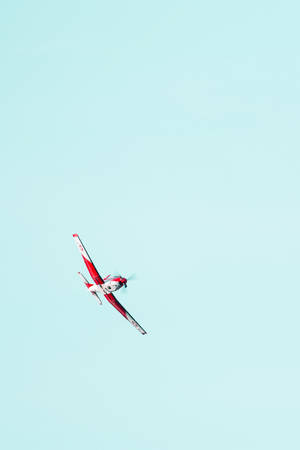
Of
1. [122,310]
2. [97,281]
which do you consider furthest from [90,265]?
[122,310]

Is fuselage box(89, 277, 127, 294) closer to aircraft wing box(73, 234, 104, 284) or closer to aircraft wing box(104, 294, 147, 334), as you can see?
aircraft wing box(73, 234, 104, 284)

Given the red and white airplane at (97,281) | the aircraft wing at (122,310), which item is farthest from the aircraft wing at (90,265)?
the aircraft wing at (122,310)

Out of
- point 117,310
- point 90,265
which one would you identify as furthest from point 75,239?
point 117,310

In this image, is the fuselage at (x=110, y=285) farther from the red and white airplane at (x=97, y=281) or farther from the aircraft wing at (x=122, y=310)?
the aircraft wing at (x=122, y=310)

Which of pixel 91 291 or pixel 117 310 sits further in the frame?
pixel 117 310

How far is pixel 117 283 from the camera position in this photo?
134 m

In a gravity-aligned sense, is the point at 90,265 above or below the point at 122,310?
below

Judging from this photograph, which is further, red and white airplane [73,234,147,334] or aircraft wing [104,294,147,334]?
aircraft wing [104,294,147,334]

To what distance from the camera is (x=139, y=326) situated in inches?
5989

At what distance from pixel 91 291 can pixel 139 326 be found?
1755 cm

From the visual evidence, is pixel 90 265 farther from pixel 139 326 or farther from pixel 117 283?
pixel 139 326

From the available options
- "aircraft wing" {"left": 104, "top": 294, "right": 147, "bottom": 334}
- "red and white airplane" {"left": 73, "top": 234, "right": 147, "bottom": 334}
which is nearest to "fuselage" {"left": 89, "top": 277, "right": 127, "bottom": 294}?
"red and white airplane" {"left": 73, "top": 234, "right": 147, "bottom": 334}

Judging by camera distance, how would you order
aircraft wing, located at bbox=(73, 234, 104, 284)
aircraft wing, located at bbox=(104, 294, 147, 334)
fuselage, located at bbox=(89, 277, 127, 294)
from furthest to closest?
aircraft wing, located at bbox=(104, 294, 147, 334), aircraft wing, located at bbox=(73, 234, 104, 284), fuselage, located at bbox=(89, 277, 127, 294)

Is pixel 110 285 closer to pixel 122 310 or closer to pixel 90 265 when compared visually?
pixel 90 265
